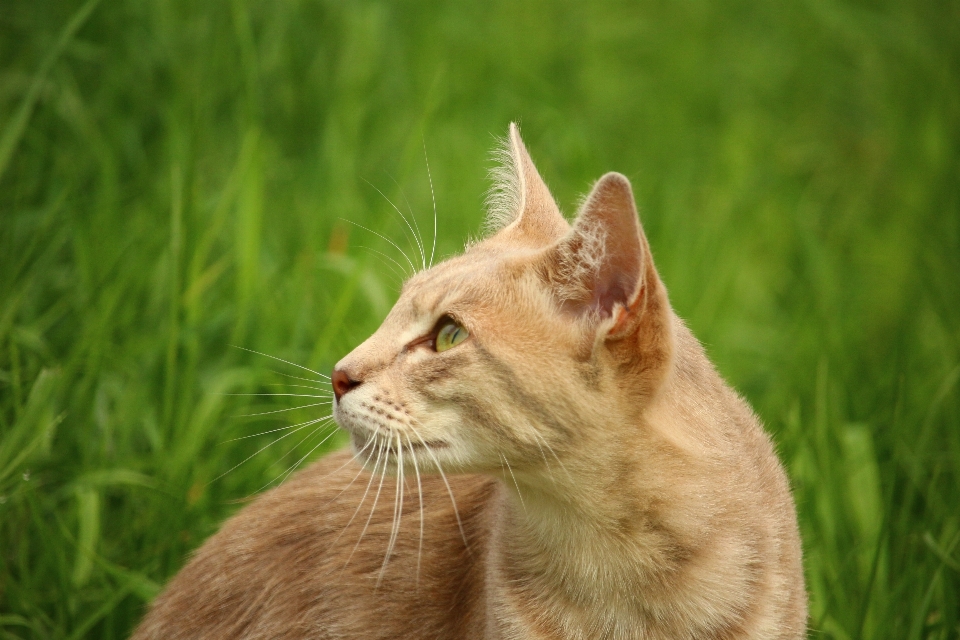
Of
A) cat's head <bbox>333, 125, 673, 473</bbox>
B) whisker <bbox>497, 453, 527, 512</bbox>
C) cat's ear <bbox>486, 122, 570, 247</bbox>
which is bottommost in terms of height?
whisker <bbox>497, 453, 527, 512</bbox>

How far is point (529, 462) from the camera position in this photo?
7.38 ft

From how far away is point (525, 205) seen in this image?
2699 mm

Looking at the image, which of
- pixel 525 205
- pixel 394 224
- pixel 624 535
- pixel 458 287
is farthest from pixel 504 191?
pixel 394 224

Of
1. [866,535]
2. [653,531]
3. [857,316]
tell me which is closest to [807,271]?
[857,316]

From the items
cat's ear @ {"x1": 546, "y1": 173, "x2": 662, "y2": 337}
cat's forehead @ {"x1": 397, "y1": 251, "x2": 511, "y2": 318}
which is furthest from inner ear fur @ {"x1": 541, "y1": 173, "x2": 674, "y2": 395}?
cat's forehead @ {"x1": 397, "y1": 251, "x2": 511, "y2": 318}

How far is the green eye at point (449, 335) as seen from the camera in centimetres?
231

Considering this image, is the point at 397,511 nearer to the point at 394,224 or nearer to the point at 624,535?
the point at 624,535

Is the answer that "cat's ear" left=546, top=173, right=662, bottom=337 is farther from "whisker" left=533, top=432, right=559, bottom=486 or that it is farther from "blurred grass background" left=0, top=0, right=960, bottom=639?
"blurred grass background" left=0, top=0, right=960, bottom=639

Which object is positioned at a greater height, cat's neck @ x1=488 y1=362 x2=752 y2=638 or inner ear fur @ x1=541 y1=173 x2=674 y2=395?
inner ear fur @ x1=541 y1=173 x2=674 y2=395

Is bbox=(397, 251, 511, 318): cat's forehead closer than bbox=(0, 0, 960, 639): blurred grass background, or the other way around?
bbox=(397, 251, 511, 318): cat's forehead

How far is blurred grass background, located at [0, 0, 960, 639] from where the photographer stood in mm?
3197

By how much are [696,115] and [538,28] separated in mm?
1076

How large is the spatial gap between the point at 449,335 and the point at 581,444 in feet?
1.20

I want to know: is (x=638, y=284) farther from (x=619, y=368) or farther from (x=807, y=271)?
(x=807, y=271)
